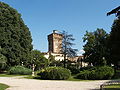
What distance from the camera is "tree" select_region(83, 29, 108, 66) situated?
61250mm

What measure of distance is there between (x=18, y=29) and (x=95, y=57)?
74.3 ft

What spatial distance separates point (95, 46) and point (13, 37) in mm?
23423

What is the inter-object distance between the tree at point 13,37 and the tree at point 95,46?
1797 centimetres

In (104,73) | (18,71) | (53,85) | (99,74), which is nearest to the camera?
(53,85)

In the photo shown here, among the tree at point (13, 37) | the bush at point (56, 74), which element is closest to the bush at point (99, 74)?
the bush at point (56, 74)

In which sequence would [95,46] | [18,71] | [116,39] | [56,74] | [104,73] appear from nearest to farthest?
1. [116,39]
2. [56,74]
3. [104,73]
4. [18,71]
5. [95,46]

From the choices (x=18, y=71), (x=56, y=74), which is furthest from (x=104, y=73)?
(x=18, y=71)

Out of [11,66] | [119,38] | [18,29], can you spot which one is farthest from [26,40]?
[119,38]

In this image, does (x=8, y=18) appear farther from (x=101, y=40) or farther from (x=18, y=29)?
(x=101, y=40)


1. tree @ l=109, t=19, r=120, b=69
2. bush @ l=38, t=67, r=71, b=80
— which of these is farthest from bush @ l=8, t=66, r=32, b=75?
tree @ l=109, t=19, r=120, b=69

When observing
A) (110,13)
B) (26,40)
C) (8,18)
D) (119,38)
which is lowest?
(119,38)

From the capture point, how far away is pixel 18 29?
51219 millimetres

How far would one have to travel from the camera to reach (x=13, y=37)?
50.2 metres

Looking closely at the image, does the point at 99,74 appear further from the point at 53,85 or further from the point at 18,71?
the point at 18,71
